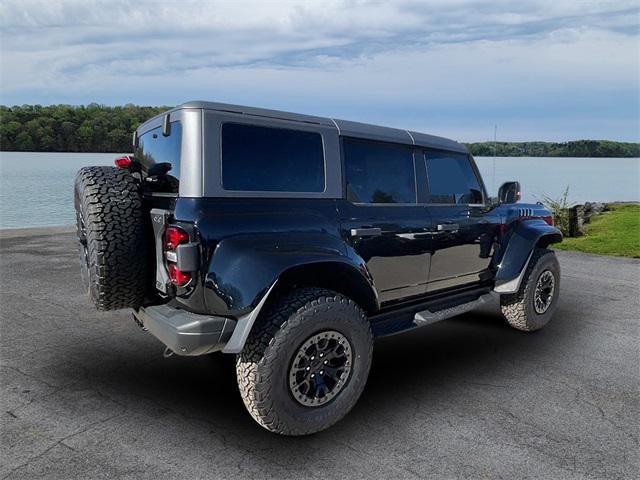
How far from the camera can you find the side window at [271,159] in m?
2.85

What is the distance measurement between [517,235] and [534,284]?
0.55 m

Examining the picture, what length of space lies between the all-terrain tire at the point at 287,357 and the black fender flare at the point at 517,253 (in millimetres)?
2337

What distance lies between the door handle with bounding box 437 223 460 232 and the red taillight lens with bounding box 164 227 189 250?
7.35 ft

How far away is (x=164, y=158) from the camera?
121 inches

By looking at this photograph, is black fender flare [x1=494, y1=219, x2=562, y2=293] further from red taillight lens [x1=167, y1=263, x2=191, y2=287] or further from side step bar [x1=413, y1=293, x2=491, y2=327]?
red taillight lens [x1=167, y1=263, x2=191, y2=287]

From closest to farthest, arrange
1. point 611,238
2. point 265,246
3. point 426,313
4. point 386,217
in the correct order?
point 265,246 < point 386,217 < point 426,313 < point 611,238

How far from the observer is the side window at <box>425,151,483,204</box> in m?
4.19

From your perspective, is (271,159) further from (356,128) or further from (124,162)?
(124,162)

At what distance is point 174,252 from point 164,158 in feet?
2.44

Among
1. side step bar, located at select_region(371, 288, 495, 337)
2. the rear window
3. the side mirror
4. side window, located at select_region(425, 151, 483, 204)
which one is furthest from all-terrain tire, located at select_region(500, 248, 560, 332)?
the rear window

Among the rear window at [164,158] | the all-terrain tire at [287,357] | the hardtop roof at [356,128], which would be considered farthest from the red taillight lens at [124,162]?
the all-terrain tire at [287,357]

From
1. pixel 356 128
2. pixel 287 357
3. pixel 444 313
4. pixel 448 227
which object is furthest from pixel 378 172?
pixel 287 357

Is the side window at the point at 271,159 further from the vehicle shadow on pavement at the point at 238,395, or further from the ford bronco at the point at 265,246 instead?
the vehicle shadow on pavement at the point at 238,395

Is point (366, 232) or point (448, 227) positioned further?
point (448, 227)
